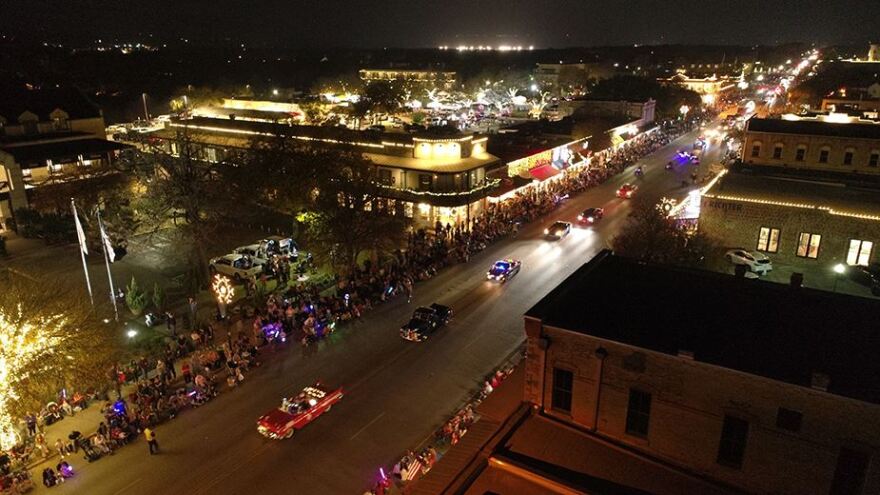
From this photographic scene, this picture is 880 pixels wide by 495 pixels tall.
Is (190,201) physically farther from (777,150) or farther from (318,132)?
(777,150)

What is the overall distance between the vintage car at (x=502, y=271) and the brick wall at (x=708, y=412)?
59.3 feet

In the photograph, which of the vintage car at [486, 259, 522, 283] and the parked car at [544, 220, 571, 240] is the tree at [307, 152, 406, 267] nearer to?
the vintage car at [486, 259, 522, 283]

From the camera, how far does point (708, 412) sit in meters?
13.9

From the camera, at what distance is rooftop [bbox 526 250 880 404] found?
13596 mm

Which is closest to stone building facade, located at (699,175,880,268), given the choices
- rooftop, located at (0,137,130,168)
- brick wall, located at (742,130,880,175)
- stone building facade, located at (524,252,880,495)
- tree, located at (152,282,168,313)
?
brick wall, located at (742,130,880,175)

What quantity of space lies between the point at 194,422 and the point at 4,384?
6.23m

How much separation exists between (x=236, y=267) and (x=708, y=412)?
28.8 m

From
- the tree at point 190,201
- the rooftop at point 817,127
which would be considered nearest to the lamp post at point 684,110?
the rooftop at point 817,127

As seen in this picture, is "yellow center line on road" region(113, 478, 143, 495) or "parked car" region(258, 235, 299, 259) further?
"parked car" region(258, 235, 299, 259)

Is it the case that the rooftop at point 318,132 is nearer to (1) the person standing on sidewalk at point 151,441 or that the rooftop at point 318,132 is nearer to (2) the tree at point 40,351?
(2) the tree at point 40,351

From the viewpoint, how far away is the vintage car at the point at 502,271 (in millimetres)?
34406

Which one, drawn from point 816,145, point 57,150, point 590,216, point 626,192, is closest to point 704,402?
point 590,216

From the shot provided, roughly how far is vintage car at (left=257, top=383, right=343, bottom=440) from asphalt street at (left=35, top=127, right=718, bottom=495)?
339mm

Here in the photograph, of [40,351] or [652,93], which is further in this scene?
[652,93]
